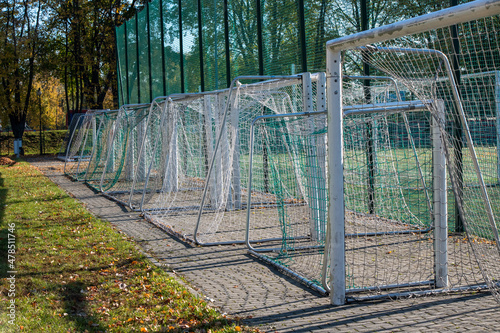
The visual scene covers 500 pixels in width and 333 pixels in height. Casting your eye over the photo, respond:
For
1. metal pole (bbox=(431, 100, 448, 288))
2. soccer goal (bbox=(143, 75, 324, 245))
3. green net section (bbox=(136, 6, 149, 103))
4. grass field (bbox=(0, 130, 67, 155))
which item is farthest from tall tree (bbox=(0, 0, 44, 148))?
metal pole (bbox=(431, 100, 448, 288))

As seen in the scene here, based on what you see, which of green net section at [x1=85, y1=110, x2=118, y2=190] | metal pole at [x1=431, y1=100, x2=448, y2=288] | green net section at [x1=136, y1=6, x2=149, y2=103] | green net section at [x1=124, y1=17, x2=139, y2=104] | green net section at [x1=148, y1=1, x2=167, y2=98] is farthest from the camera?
green net section at [x1=124, y1=17, x2=139, y2=104]

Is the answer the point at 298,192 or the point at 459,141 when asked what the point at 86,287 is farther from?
the point at 459,141

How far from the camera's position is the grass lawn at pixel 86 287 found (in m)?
3.93

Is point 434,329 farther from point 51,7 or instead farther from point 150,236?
point 51,7

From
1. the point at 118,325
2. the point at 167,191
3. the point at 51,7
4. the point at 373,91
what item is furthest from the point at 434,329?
the point at 51,7

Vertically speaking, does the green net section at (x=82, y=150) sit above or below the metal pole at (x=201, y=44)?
below

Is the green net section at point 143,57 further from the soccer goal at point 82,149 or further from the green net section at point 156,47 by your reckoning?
the soccer goal at point 82,149

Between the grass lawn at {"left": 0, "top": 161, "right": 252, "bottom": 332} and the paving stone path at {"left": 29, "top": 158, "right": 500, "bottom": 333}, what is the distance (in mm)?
321

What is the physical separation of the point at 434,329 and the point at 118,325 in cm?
257

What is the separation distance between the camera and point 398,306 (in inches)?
168

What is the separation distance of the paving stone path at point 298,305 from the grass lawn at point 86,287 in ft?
1.05

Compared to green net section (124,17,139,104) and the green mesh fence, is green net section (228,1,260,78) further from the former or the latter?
green net section (124,17,139,104)

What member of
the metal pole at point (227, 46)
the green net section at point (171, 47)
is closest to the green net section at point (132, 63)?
the green net section at point (171, 47)

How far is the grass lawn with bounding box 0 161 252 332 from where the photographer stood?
3926mm
